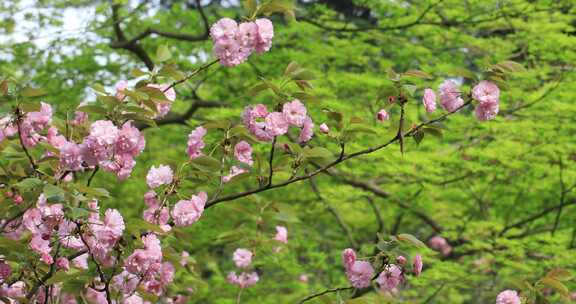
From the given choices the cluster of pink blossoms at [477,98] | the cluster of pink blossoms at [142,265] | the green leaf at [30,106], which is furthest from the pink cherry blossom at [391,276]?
the green leaf at [30,106]

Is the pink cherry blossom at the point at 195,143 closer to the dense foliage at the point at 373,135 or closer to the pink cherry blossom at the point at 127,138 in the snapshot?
the pink cherry blossom at the point at 127,138

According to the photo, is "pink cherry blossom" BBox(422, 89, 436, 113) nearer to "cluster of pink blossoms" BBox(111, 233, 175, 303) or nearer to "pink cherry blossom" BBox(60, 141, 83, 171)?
"cluster of pink blossoms" BBox(111, 233, 175, 303)

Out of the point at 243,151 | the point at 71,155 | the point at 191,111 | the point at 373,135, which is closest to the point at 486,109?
the point at 243,151

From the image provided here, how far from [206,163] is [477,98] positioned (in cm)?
85

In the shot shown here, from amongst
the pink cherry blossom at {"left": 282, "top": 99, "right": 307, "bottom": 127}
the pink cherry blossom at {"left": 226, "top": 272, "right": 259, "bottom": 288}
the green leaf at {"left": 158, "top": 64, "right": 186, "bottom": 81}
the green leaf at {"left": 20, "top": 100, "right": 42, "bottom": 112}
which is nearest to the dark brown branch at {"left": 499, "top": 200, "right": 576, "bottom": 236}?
the pink cherry blossom at {"left": 226, "top": 272, "right": 259, "bottom": 288}

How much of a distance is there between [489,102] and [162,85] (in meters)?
1.03

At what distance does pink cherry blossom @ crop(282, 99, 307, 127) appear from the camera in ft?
7.82

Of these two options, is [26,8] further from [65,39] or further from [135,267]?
[135,267]

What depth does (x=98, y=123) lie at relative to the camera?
2182 millimetres

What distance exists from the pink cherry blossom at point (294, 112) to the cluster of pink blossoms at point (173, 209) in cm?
39

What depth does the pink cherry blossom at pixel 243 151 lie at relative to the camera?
2646 mm

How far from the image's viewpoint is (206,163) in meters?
2.51

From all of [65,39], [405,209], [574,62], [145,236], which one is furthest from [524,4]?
[145,236]

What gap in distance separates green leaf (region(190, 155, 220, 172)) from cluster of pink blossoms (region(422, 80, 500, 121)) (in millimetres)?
674
